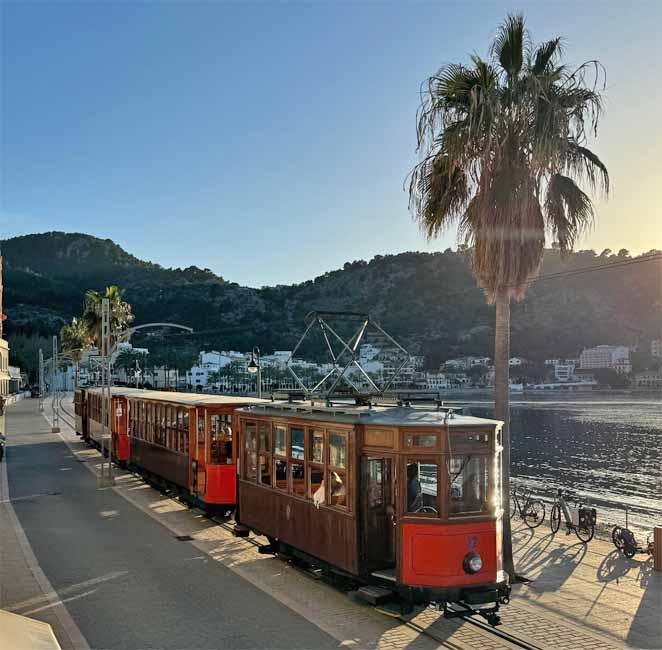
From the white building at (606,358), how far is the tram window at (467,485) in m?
147

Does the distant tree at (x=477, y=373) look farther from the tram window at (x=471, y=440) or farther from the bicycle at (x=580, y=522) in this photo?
the tram window at (x=471, y=440)

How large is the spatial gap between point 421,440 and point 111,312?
45659 millimetres

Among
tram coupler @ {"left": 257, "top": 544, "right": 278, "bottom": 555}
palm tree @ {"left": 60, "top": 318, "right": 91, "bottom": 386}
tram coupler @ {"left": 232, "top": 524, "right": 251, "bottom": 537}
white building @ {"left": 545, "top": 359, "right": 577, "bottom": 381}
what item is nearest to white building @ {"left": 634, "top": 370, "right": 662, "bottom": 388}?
white building @ {"left": 545, "top": 359, "right": 577, "bottom": 381}

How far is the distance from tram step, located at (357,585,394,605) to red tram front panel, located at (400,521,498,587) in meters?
0.41

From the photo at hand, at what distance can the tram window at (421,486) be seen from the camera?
9.62 m

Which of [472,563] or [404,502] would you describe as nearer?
[472,563]

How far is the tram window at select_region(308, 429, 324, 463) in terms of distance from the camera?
36.0 feet

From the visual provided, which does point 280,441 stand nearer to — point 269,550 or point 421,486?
point 269,550

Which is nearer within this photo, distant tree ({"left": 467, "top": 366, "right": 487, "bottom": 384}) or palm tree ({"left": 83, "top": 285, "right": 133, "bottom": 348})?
palm tree ({"left": 83, "top": 285, "right": 133, "bottom": 348})

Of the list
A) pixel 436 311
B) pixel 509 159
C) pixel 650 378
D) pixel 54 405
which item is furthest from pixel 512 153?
pixel 650 378

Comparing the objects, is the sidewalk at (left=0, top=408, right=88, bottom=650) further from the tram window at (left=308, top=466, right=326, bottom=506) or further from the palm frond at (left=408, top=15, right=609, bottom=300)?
the palm frond at (left=408, top=15, right=609, bottom=300)

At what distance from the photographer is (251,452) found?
13.8 metres

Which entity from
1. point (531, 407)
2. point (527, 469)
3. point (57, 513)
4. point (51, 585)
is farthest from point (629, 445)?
point (51, 585)

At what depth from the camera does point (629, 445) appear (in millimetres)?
70500
